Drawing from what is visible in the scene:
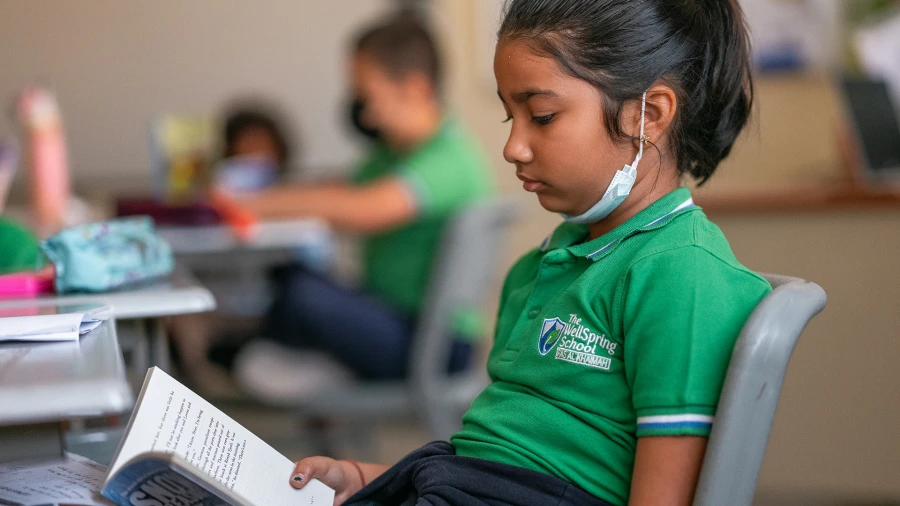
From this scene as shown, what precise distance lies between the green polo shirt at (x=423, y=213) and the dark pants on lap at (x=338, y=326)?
0.49 ft

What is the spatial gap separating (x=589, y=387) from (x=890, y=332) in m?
1.51

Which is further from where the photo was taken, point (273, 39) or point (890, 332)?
point (273, 39)

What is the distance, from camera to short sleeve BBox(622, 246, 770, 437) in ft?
2.55

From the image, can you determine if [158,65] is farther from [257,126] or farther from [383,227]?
[383,227]

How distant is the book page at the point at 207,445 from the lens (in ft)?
2.47

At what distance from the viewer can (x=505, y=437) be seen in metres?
0.88

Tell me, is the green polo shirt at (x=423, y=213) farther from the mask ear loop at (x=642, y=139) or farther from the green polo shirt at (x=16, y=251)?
the mask ear loop at (x=642, y=139)

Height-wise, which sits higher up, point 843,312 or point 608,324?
point 608,324

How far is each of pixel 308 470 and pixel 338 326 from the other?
1058 millimetres

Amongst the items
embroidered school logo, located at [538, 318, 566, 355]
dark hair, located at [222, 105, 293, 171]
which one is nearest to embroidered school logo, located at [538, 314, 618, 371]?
embroidered school logo, located at [538, 318, 566, 355]

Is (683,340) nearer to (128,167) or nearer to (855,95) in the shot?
(855,95)

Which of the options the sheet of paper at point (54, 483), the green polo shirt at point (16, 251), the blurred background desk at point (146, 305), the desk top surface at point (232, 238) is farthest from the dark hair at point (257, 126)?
the sheet of paper at point (54, 483)

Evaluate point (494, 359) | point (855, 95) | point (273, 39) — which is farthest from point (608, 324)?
point (273, 39)

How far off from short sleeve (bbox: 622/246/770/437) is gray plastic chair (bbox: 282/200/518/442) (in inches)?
A: 44.6
